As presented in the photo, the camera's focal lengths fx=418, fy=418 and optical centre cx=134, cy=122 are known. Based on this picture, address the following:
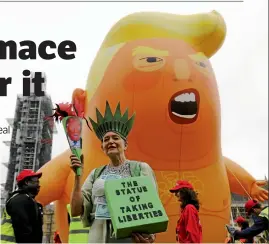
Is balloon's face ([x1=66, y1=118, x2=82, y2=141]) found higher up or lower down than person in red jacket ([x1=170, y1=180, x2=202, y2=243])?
higher up

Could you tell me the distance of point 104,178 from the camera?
2.51 m

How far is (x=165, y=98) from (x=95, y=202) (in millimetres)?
3228

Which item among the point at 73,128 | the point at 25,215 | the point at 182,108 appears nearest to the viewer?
the point at 73,128

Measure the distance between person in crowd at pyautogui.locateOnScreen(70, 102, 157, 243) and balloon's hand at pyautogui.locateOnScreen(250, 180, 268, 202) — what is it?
443 centimetres

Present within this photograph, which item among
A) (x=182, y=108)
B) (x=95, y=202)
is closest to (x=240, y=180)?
(x=182, y=108)

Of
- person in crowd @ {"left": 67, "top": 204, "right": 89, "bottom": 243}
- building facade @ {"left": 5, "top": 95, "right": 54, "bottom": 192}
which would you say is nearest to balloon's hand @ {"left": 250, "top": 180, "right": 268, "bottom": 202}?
person in crowd @ {"left": 67, "top": 204, "right": 89, "bottom": 243}

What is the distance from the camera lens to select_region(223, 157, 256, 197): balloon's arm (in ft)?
22.1

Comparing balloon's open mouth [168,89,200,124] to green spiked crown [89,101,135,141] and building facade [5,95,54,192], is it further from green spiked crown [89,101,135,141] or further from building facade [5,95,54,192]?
building facade [5,95,54,192]

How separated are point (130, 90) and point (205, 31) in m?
1.51

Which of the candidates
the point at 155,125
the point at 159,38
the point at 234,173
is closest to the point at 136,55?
the point at 159,38

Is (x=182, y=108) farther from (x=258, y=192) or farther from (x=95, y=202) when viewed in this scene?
(x=95, y=202)

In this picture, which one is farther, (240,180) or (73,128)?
(240,180)

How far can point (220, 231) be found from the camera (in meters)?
5.49

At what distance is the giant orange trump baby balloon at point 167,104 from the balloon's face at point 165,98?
1 cm
